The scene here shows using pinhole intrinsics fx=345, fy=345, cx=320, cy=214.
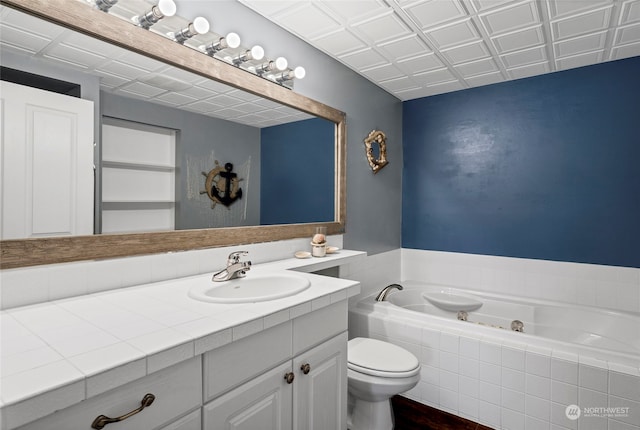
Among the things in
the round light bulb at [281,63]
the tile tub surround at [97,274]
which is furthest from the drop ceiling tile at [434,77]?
the tile tub surround at [97,274]

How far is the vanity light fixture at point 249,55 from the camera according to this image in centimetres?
176

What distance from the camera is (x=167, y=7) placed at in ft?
4.54

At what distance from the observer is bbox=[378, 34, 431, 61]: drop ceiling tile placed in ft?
7.30

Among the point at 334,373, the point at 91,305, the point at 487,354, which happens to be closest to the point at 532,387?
the point at 487,354

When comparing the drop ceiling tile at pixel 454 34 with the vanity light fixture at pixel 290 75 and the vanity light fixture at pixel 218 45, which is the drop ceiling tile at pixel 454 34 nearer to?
the vanity light fixture at pixel 290 75

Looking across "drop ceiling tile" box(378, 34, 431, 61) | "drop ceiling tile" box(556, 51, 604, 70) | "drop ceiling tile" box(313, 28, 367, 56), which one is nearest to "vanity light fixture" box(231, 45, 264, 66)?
"drop ceiling tile" box(313, 28, 367, 56)

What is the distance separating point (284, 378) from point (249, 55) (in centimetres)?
153

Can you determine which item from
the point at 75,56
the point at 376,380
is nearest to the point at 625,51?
the point at 376,380

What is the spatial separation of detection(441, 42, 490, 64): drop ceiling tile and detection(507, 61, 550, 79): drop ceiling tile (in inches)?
17.0

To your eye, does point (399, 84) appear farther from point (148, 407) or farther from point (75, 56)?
point (148, 407)

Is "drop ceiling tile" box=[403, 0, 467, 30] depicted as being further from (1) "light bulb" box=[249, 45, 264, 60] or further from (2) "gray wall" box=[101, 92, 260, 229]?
(2) "gray wall" box=[101, 92, 260, 229]

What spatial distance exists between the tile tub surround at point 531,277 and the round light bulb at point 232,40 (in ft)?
8.18

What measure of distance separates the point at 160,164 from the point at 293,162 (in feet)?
2.84

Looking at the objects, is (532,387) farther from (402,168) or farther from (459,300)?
(402,168)
